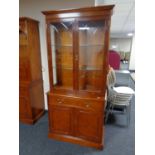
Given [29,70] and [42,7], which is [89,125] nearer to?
[29,70]

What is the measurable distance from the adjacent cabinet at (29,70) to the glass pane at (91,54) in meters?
1.02

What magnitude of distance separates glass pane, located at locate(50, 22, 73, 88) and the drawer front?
0.27m

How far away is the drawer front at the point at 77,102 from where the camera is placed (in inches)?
81.1

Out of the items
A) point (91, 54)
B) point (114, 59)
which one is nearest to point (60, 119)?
point (91, 54)

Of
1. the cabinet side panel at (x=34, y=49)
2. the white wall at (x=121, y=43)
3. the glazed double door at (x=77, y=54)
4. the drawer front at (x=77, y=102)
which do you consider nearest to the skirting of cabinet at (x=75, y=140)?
the drawer front at (x=77, y=102)

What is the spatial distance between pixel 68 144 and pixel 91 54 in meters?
1.52

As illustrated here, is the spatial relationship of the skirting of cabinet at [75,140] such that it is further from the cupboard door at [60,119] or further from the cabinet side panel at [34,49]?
the cabinet side panel at [34,49]

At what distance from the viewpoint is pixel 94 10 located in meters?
1.84

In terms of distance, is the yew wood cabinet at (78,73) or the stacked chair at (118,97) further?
the stacked chair at (118,97)

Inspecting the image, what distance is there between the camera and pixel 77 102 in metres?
2.15
